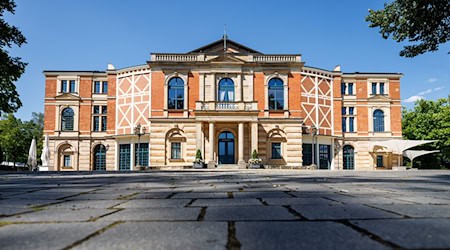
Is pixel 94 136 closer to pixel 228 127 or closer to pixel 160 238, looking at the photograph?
pixel 228 127

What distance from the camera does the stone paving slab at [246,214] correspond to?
232 centimetres

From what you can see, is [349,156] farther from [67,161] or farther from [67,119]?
[67,119]

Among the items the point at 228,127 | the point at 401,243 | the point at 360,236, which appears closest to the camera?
the point at 401,243

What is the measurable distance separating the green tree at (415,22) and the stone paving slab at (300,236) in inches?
355

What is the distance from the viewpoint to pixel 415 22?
9.30m

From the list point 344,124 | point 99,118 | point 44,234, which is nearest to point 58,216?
point 44,234

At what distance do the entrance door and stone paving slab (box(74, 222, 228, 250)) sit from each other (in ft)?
83.5

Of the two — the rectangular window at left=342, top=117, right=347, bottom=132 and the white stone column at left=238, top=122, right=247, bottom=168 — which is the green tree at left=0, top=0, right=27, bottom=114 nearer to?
the white stone column at left=238, top=122, right=247, bottom=168

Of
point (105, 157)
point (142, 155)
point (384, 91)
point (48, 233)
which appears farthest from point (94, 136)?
point (48, 233)

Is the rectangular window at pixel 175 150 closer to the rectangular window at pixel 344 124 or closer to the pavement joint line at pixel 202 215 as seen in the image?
the rectangular window at pixel 344 124

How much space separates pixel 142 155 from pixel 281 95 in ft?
45.3

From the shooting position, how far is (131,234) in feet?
5.90

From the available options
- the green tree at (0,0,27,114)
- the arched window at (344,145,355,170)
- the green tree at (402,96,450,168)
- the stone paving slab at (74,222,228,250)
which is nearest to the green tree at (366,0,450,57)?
the stone paving slab at (74,222,228,250)

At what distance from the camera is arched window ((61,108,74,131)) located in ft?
110
